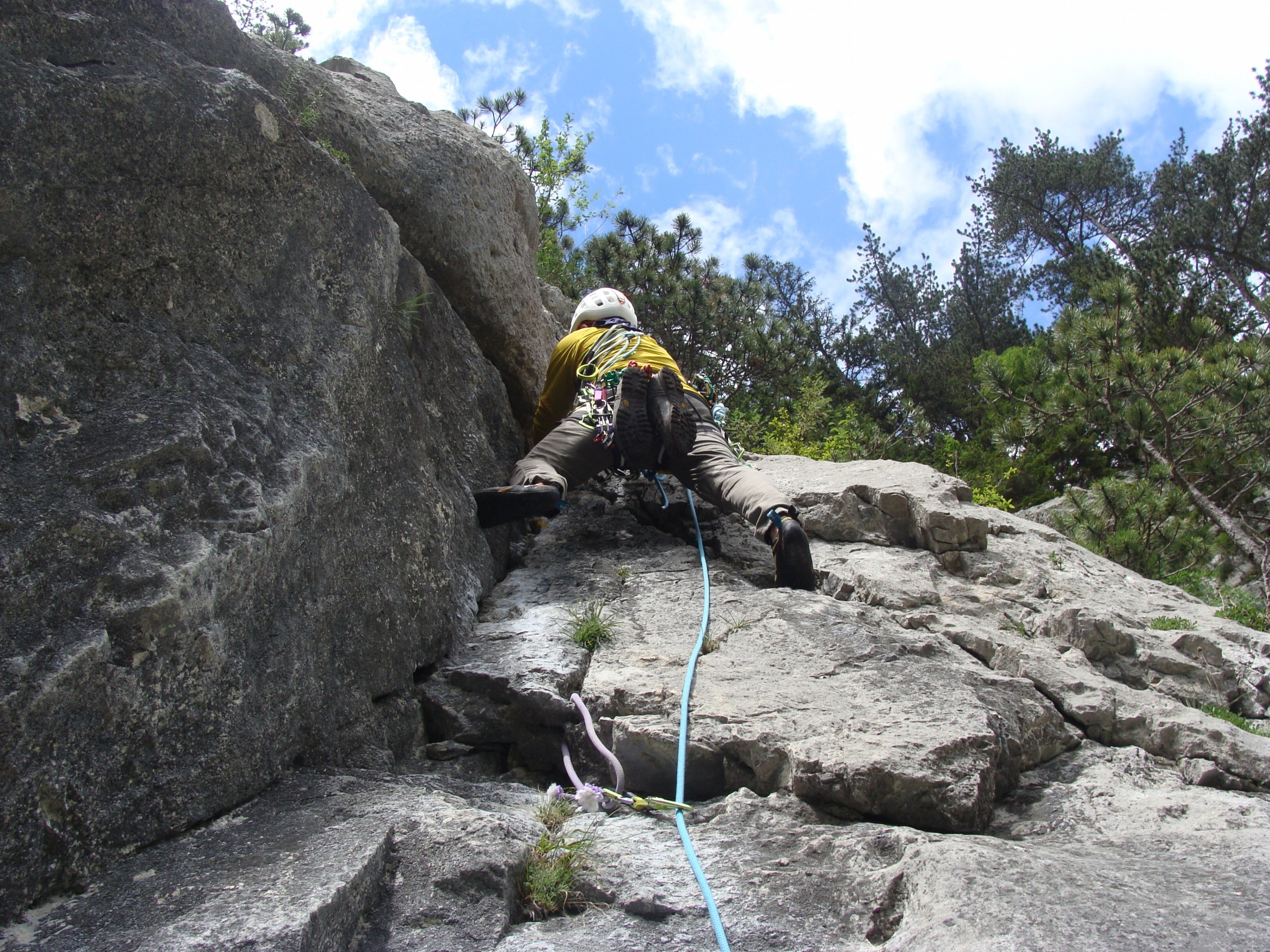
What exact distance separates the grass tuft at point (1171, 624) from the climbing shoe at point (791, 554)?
5.44 feet

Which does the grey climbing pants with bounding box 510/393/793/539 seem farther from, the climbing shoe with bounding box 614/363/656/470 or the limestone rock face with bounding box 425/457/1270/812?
the limestone rock face with bounding box 425/457/1270/812

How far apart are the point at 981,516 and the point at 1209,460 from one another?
6757mm

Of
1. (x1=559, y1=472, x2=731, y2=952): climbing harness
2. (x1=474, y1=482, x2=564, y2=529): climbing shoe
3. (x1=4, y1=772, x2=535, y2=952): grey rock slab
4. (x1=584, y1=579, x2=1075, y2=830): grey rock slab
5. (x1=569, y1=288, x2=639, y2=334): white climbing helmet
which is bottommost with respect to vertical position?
(x1=4, y1=772, x2=535, y2=952): grey rock slab

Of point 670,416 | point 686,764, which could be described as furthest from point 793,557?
point 686,764

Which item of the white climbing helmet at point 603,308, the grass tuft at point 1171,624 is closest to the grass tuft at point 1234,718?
the grass tuft at point 1171,624

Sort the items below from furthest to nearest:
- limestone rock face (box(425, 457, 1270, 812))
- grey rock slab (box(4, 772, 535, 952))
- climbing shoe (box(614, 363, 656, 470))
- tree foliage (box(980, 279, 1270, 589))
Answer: tree foliage (box(980, 279, 1270, 589)) < climbing shoe (box(614, 363, 656, 470)) < limestone rock face (box(425, 457, 1270, 812)) < grey rock slab (box(4, 772, 535, 952))

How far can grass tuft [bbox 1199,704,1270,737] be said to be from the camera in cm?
351

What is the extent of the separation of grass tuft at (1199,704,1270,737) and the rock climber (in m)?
1.65

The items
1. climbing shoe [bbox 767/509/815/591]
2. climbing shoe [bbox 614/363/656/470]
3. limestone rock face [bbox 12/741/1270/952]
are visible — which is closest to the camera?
limestone rock face [bbox 12/741/1270/952]

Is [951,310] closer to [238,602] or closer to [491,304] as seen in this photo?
[491,304]

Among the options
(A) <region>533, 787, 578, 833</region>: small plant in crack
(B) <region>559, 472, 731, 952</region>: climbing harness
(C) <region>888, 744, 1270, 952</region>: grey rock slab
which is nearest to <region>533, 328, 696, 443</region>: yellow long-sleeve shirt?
(B) <region>559, 472, 731, 952</region>: climbing harness

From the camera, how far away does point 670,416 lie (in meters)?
4.37

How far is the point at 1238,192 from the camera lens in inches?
635

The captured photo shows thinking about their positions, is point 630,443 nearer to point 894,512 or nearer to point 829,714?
point 894,512
